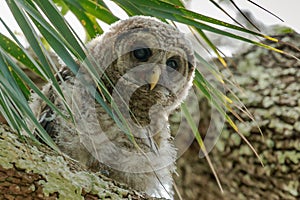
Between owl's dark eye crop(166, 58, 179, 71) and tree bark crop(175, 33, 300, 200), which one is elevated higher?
owl's dark eye crop(166, 58, 179, 71)

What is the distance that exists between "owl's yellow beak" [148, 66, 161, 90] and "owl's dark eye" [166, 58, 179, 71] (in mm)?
101

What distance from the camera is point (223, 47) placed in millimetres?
3143

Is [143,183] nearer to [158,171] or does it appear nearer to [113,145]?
[158,171]

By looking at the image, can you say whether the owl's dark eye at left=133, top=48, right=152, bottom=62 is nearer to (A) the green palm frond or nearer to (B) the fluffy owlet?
(B) the fluffy owlet

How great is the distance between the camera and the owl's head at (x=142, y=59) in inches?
89.4

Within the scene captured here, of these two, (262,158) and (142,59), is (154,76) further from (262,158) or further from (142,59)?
(262,158)

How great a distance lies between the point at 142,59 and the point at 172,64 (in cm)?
13

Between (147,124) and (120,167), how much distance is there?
22 centimetres

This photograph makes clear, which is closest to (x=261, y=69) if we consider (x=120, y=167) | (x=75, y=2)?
(x=120, y=167)

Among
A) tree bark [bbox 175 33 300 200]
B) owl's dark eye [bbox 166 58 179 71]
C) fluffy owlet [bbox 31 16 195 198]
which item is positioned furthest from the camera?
tree bark [bbox 175 33 300 200]

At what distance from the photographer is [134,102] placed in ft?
7.57

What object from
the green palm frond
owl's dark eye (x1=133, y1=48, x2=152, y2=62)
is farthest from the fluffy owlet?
the green palm frond

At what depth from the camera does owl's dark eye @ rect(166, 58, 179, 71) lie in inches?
91.6

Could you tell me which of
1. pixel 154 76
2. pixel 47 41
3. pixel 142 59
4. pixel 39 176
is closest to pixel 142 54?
pixel 142 59
